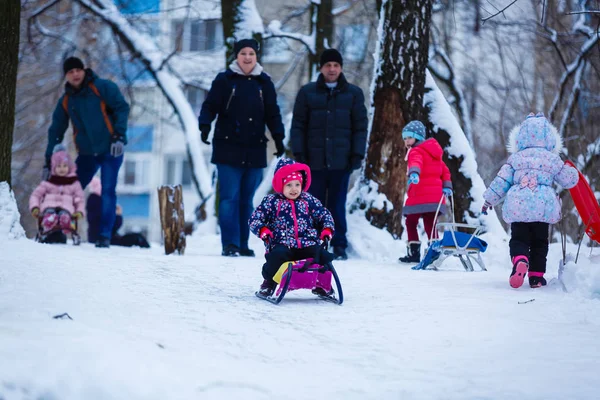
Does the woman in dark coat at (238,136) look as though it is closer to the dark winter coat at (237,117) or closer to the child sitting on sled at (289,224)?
the dark winter coat at (237,117)

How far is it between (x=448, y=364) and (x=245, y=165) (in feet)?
18.0

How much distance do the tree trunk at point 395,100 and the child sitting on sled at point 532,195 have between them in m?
Result: 3.88

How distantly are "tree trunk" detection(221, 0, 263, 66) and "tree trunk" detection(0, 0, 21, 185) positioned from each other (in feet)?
19.7

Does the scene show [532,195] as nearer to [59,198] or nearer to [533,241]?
[533,241]

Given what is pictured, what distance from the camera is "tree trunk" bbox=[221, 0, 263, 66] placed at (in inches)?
601

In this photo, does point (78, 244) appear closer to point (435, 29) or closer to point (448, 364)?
point (448, 364)

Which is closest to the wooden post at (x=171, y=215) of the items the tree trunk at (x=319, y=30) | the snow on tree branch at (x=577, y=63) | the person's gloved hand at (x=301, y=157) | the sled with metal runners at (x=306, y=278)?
the person's gloved hand at (x=301, y=157)

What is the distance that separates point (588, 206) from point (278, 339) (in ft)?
11.2

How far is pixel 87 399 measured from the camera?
3.68 m

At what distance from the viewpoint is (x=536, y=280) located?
698 cm

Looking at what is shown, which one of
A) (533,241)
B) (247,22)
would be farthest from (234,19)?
(533,241)

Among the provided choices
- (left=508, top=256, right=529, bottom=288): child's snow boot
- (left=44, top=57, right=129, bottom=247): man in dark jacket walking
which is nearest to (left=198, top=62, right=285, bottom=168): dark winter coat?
(left=44, top=57, right=129, bottom=247): man in dark jacket walking

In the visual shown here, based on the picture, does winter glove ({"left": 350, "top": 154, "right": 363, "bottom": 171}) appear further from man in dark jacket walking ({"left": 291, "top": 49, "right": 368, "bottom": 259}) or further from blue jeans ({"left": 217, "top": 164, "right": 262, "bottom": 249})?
blue jeans ({"left": 217, "top": 164, "right": 262, "bottom": 249})

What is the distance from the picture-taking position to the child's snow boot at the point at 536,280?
6.96 metres
